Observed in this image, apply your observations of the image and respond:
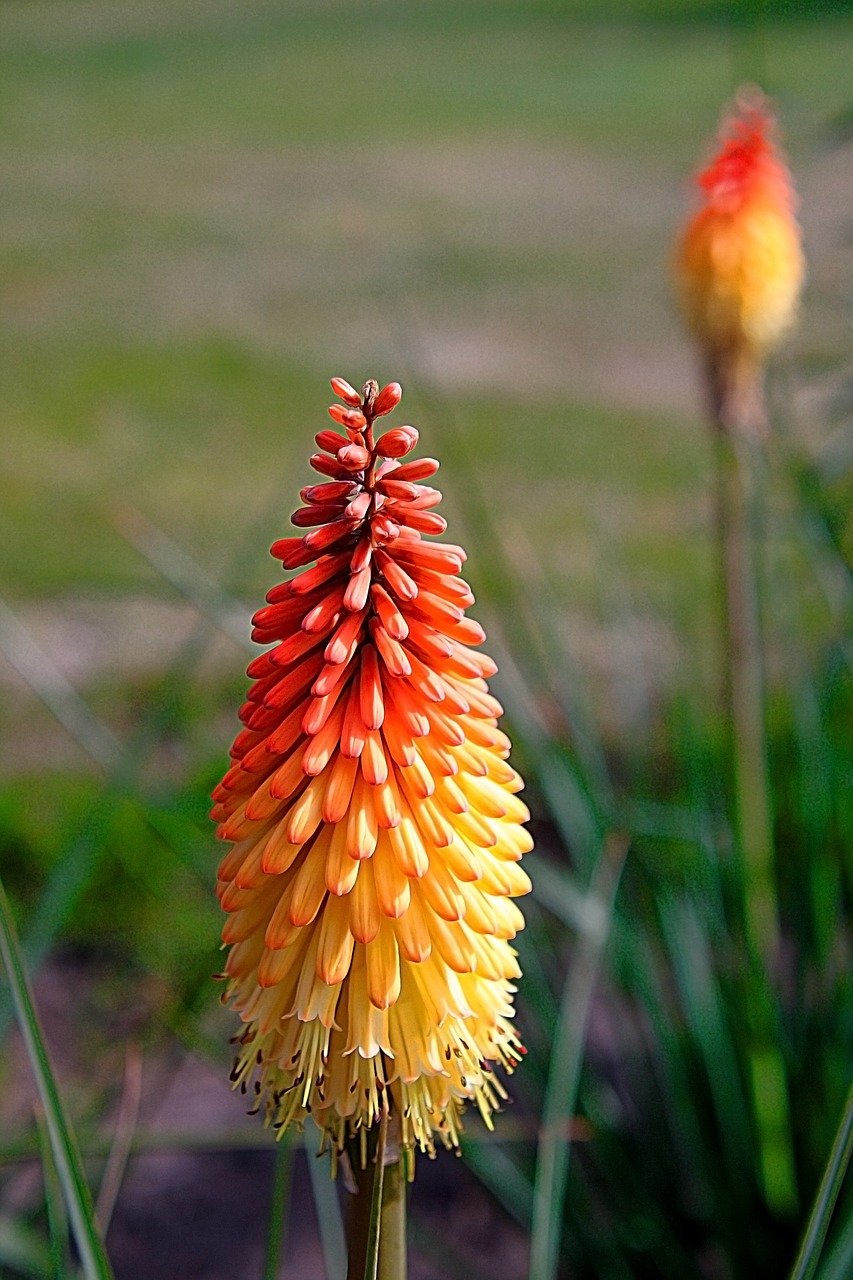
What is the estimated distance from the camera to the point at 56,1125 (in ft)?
3.58

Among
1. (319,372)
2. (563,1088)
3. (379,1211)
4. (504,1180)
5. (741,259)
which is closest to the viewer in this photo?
(379,1211)

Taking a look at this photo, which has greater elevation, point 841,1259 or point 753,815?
point 753,815

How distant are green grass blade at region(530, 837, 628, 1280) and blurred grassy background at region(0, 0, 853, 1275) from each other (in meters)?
0.50

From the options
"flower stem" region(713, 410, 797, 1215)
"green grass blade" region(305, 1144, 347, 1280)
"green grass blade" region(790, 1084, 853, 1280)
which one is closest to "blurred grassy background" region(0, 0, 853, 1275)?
"flower stem" region(713, 410, 797, 1215)

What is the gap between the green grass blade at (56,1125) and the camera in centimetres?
108

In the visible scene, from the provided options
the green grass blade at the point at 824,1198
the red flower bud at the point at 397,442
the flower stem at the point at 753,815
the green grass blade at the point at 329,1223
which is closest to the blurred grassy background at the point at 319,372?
the flower stem at the point at 753,815

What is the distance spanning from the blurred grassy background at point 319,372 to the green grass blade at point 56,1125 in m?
0.59

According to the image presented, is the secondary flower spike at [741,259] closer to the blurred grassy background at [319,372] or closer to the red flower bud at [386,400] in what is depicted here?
the blurred grassy background at [319,372]

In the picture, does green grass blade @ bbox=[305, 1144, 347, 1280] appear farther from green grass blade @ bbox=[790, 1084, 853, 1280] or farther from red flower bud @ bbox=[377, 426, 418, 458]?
red flower bud @ bbox=[377, 426, 418, 458]

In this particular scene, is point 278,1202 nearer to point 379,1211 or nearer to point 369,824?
point 379,1211

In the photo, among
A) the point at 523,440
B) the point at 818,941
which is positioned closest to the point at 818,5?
the point at 818,941

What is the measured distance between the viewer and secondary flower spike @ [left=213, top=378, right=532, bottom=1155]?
1.08m

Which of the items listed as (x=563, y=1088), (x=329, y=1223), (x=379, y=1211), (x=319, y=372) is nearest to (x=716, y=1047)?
(x=563, y=1088)

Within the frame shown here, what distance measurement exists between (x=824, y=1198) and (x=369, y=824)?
464mm
